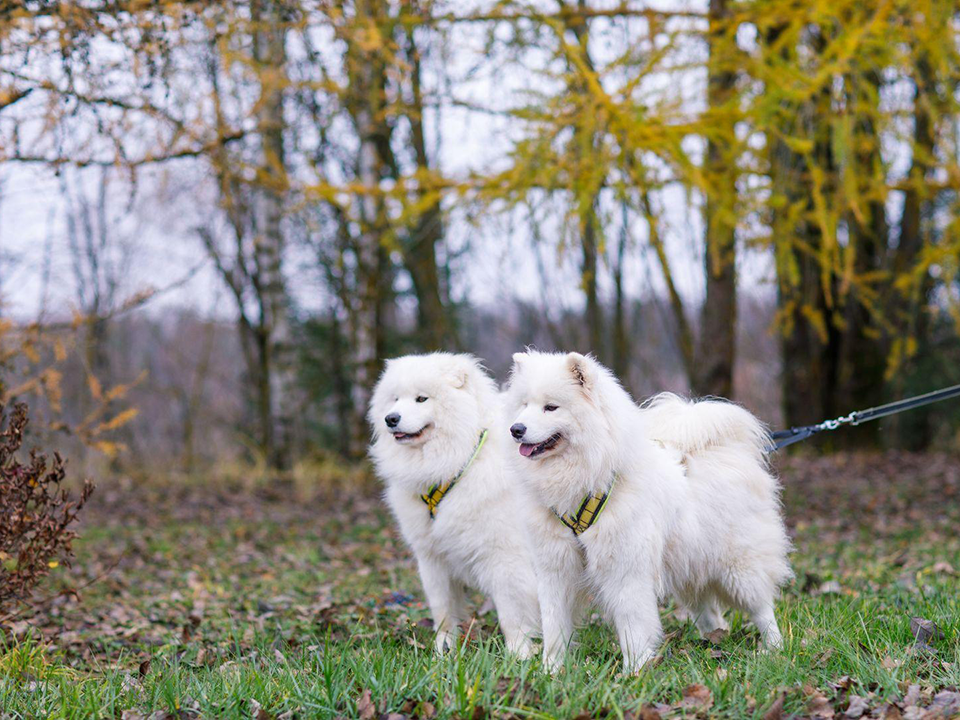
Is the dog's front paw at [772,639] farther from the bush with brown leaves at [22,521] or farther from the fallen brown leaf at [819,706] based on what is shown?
the bush with brown leaves at [22,521]

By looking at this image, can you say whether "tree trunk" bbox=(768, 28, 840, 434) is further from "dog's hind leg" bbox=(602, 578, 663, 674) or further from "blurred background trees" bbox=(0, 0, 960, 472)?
"dog's hind leg" bbox=(602, 578, 663, 674)

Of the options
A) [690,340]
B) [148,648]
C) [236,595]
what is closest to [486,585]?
[148,648]

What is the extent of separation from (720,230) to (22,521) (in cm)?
678

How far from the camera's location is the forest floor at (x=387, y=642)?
2977mm

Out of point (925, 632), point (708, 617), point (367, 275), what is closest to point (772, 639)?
point (708, 617)

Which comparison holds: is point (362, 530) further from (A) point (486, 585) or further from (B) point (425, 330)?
(B) point (425, 330)

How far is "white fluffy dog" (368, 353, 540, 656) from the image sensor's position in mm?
4305

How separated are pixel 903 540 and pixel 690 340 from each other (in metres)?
8.54

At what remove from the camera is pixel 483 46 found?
9.02 meters

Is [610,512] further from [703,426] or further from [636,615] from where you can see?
[703,426]

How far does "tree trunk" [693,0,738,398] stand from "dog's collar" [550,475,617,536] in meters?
5.03

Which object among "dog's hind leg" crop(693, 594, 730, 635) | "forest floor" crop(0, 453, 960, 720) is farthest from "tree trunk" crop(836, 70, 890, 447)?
"dog's hind leg" crop(693, 594, 730, 635)

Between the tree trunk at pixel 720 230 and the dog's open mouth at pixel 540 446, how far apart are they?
4.96 m

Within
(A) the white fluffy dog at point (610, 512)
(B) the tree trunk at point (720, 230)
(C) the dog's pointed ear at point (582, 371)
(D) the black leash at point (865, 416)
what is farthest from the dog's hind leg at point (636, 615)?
(B) the tree trunk at point (720, 230)
